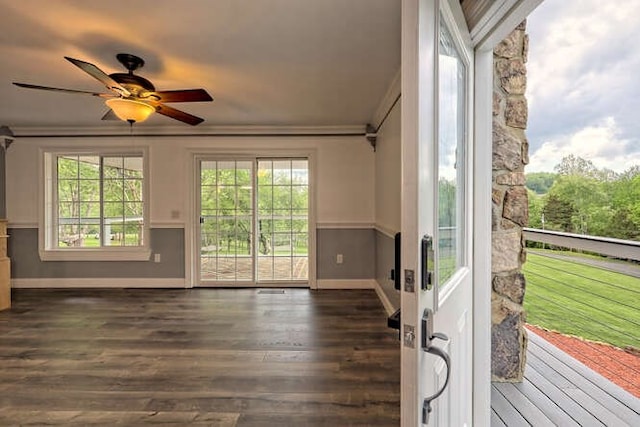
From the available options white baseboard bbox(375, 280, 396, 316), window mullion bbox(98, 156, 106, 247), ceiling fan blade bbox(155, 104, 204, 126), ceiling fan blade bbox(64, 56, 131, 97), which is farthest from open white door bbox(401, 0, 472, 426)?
window mullion bbox(98, 156, 106, 247)

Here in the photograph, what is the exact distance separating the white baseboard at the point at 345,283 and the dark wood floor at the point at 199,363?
662mm

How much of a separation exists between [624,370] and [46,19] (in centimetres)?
419

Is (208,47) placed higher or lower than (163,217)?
higher

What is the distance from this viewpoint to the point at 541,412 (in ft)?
5.80

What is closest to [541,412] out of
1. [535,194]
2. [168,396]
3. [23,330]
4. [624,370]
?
[624,370]

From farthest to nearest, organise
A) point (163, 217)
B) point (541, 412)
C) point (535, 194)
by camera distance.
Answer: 1. point (163, 217)
2. point (535, 194)
3. point (541, 412)

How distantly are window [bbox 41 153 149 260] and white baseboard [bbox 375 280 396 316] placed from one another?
3.26 m

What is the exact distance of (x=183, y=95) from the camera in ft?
7.95

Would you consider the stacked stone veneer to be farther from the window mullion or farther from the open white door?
the window mullion

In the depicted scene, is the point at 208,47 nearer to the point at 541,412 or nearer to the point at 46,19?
the point at 46,19

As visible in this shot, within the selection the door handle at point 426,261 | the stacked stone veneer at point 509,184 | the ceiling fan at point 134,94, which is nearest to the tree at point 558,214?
the stacked stone veneer at point 509,184

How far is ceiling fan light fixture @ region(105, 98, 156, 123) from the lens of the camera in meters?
2.40

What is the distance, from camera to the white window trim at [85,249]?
4.57 metres

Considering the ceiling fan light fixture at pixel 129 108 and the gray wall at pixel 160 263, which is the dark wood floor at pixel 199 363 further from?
the ceiling fan light fixture at pixel 129 108
